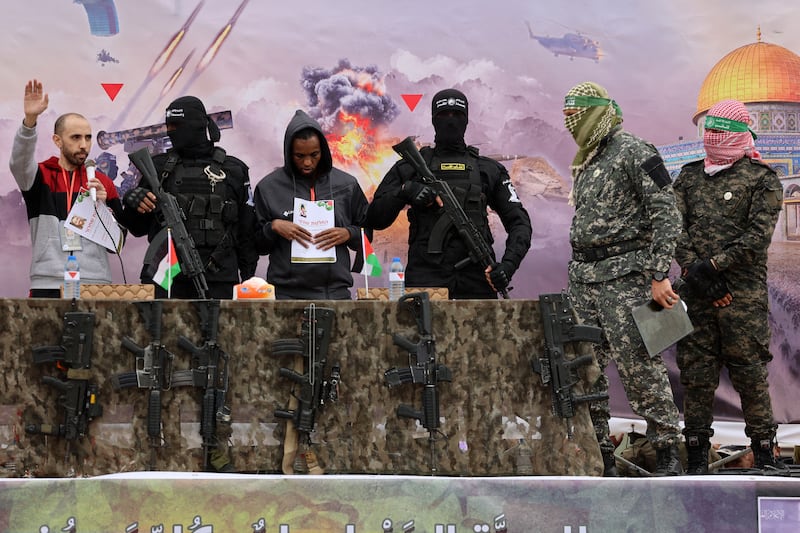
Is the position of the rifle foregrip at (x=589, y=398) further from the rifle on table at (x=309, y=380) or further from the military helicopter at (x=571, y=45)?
the military helicopter at (x=571, y=45)

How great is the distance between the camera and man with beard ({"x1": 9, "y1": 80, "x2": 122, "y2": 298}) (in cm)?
418

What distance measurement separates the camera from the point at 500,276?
4242 millimetres

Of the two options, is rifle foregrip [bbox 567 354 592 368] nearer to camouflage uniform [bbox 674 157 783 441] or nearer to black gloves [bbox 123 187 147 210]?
camouflage uniform [bbox 674 157 783 441]

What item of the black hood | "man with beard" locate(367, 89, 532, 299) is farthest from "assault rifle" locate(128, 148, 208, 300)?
"man with beard" locate(367, 89, 532, 299)

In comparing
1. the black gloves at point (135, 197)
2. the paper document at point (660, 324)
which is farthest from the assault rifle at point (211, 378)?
the paper document at point (660, 324)

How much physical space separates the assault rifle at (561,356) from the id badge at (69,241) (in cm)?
225

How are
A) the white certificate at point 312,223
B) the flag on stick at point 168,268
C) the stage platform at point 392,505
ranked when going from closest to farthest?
the stage platform at point 392,505
the flag on stick at point 168,268
the white certificate at point 312,223

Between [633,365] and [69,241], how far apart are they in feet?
8.73

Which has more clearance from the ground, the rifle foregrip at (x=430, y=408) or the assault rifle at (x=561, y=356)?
the assault rifle at (x=561, y=356)

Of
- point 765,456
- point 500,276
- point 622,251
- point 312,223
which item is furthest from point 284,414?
point 765,456

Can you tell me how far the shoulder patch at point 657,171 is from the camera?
12.6 ft

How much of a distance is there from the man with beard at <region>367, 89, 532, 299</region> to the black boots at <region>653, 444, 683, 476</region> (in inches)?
40.9

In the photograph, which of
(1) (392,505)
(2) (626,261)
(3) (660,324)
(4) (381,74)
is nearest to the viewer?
(1) (392,505)

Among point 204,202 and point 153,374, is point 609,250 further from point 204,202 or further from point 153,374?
point 153,374
